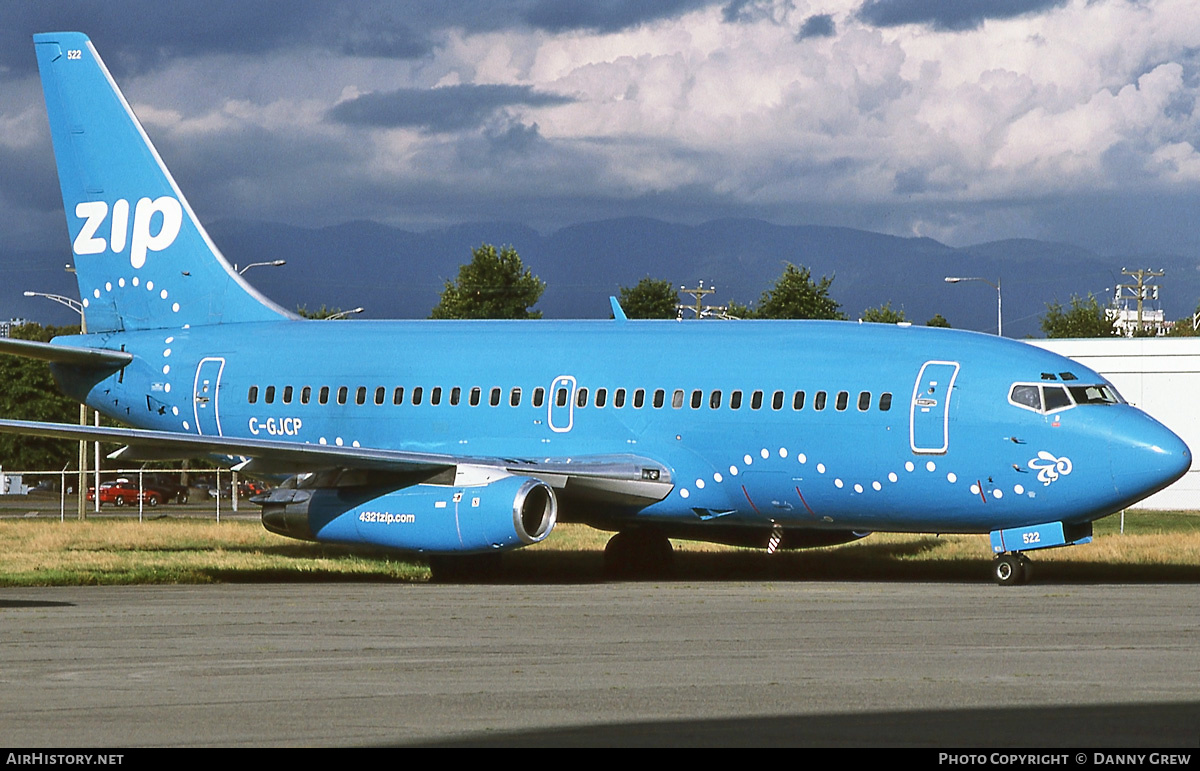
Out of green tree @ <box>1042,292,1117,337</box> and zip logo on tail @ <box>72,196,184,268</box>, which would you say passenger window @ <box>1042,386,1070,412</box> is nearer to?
zip logo on tail @ <box>72,196,184,268</box>

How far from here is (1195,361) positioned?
197 feet

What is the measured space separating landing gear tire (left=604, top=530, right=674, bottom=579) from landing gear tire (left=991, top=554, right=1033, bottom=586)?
6820 mm

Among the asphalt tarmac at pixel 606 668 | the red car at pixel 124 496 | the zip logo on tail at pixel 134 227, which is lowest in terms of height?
the asphalt tarmac at pixel 606 668

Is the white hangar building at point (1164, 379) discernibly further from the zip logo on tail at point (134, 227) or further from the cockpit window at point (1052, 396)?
the cockpit window at point (1052, 396)

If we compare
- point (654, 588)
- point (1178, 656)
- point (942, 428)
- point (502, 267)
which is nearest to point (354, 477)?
point (654, 588)

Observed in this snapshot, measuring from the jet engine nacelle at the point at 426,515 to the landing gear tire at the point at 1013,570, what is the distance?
675 centimetres

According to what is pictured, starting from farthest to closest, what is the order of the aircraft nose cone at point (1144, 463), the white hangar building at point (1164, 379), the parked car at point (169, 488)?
the parked car at point (169, 488)
the white hangar building at point (1164, 379)
the aircraft nose cone at point (1144, 463)

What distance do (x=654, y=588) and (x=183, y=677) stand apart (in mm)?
11665

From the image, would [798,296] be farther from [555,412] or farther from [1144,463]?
[1144,463]

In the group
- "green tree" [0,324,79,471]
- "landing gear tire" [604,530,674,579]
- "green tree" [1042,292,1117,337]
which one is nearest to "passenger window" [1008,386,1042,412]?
"landing gear tire" [604,530,674,579]

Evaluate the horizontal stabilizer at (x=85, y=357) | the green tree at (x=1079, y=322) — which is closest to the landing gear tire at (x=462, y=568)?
the horizontal stabilizer at (x=85, y=357)

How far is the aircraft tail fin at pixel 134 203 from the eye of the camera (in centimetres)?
3284

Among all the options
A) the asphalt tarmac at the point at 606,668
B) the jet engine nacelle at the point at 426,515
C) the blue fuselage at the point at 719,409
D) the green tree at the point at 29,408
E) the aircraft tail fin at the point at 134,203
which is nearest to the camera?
the asphalt tarmac at the point at 606,668

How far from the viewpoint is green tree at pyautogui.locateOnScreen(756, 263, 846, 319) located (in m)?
85.8
